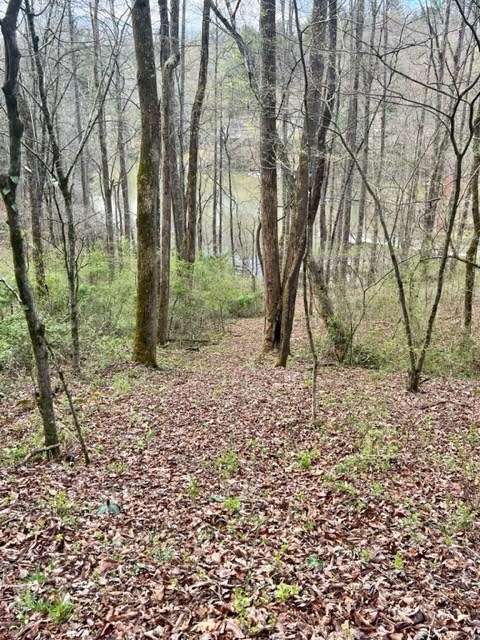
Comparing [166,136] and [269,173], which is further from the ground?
[166,136]

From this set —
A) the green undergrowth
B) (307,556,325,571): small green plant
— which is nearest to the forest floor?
(307,556,325,571): small green plant

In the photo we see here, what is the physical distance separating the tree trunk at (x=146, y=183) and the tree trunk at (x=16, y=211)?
12.9 ft

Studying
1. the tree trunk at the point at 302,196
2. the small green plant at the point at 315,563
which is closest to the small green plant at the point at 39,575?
the small green plant at the point at 315,563

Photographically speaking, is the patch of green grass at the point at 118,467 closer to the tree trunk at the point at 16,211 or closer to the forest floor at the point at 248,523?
Answer: the forest floor at the point at 248,523

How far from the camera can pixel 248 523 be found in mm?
3426

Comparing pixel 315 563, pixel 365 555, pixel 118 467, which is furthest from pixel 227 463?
pixel 365 555

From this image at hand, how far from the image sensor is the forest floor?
2463mm

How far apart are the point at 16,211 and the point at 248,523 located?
3.38 meters

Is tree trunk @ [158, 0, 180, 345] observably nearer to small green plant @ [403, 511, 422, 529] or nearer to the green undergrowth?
the green undergrowth

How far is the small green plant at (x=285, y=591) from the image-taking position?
8.55 feet

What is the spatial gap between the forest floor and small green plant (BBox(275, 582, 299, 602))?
12 millimetres

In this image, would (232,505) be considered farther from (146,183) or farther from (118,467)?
(146,183)

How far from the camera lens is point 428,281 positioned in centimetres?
912

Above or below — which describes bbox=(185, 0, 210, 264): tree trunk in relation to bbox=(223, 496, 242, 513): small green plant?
above
